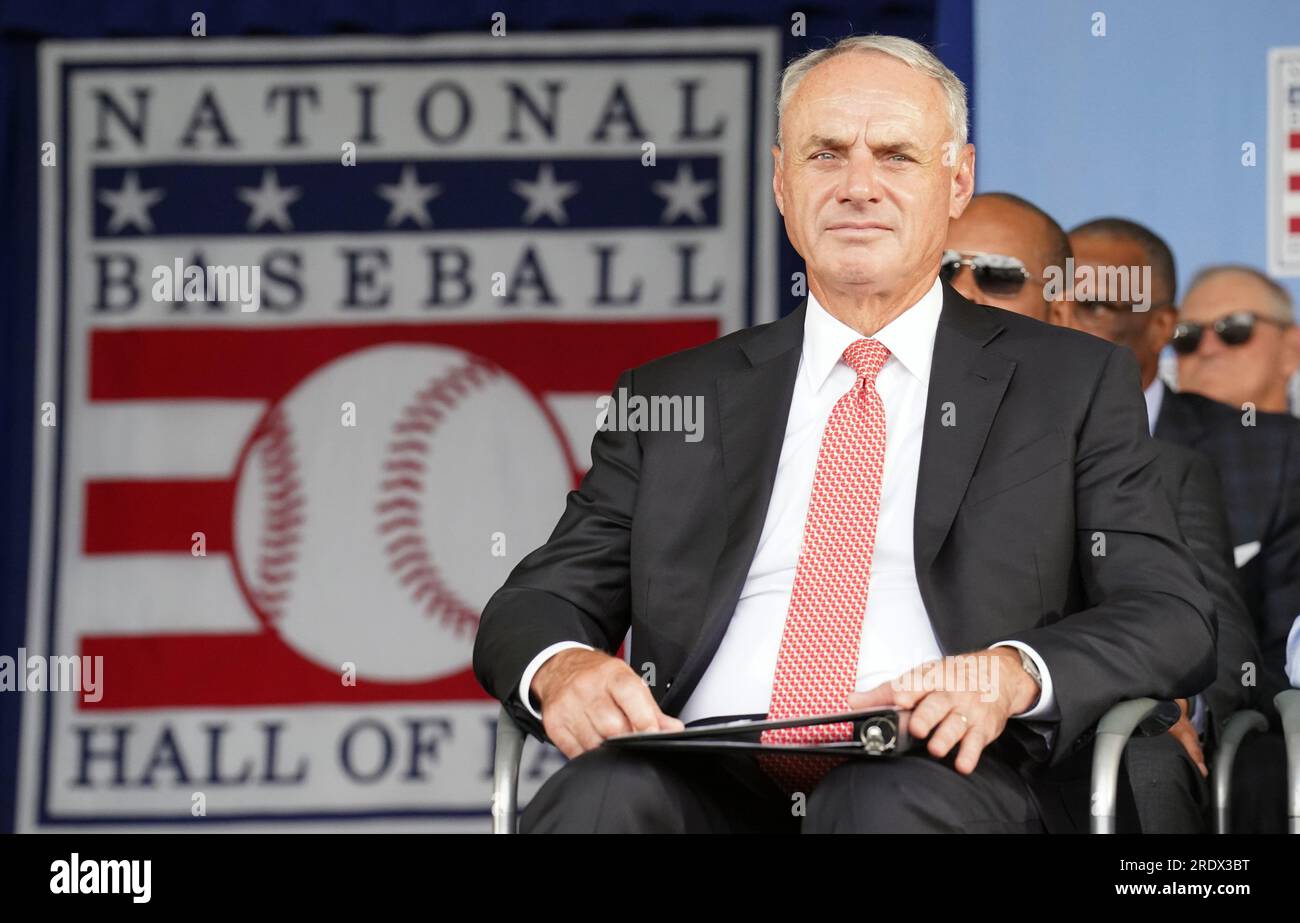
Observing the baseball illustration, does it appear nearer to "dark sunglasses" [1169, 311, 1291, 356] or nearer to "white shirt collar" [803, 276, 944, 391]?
"dark sunglasses" [1169, 311, 1291, 356]

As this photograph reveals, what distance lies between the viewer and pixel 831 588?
2312mm

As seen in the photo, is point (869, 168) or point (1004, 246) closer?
point (869, 168)

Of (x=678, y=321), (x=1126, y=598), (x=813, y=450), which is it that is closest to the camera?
(x=1126, y=598)

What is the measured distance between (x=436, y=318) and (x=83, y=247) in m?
0.89

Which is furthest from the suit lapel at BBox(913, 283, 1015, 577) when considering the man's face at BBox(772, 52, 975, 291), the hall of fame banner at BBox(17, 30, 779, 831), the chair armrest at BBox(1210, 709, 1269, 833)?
the hall of fame banner at BBox(17, 30, 779, 831)

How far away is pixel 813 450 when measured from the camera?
8.16 ft

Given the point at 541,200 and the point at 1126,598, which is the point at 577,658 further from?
the point at 541,200

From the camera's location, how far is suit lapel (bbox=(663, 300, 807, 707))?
2.37m

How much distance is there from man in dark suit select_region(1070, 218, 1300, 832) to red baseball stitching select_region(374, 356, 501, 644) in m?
1.58

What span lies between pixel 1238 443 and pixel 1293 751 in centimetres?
151

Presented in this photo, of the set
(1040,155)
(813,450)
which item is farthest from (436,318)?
(813,450)

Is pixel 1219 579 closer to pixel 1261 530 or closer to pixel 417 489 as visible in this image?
pixel 1261 530

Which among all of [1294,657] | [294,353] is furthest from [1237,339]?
[294,353]

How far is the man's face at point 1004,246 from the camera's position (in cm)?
343
